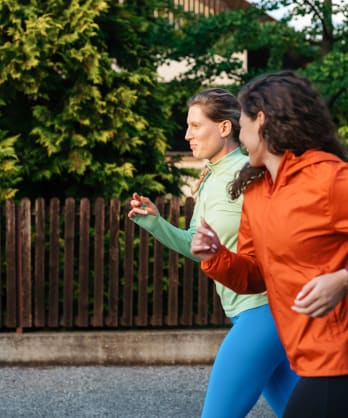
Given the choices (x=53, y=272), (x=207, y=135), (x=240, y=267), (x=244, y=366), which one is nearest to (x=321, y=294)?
(x=240, y=267)

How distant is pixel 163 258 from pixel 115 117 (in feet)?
4.60

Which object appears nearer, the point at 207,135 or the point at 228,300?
the point at 228,300

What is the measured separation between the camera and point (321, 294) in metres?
2.24

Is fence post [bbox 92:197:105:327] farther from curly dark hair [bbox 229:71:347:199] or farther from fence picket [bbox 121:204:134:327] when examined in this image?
curly dark hair [bbox 229:71:347:199]

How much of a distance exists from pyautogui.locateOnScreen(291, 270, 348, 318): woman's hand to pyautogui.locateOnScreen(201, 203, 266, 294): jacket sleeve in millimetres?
475

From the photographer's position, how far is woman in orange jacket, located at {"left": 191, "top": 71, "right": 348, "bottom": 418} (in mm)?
2357

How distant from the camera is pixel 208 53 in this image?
10297 mm

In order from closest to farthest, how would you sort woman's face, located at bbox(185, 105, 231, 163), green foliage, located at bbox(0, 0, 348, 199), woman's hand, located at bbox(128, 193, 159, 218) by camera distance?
woman's hand, located at bbox(128, 193, 159, 218), woman's face, located at bbox(185, 105, 231, 163), green foliage, located at bbox(0, 0, 348, 199)

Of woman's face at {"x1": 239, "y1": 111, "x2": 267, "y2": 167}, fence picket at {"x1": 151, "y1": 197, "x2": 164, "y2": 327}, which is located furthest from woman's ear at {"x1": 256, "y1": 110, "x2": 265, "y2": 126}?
fence picket at {"x1": 151, "y1": 197, "x2": 164, "y2": 327}

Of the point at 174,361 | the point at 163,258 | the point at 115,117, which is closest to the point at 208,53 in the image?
the point at 115,117

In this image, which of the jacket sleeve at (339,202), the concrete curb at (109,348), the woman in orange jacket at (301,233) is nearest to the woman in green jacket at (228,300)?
the woman in orange jacket at (301,233)

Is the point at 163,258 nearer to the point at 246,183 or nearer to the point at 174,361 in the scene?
the point at 174,361

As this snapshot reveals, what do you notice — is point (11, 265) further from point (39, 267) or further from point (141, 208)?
point (141, 208)

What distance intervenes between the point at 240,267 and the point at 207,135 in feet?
3.26
